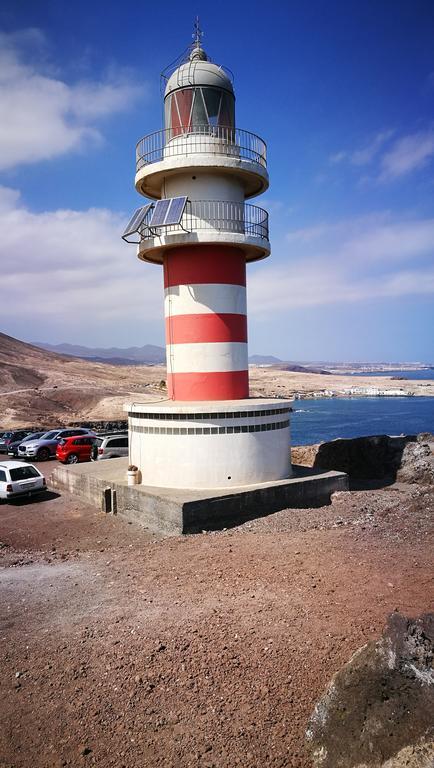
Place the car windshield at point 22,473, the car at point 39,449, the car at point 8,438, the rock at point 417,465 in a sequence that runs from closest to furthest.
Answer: the car windshield at point 22,473 → the rock at point 417,465 → the car at point 39,449 → the car at point 8,438

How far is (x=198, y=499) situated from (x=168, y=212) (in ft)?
25.7

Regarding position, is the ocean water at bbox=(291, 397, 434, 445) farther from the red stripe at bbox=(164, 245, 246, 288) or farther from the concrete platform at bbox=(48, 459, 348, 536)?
the red stripe at bbox=(164, 245, 246, 288)

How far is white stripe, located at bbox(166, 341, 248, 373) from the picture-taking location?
1606 cm

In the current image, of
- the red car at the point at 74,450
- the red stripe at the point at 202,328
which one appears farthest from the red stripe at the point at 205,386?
the red car at the point at 74,450

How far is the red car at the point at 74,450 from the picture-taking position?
24934 mm

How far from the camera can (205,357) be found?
16.1 meters

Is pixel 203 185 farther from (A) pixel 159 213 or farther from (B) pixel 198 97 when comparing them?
(B) pixel 198 97

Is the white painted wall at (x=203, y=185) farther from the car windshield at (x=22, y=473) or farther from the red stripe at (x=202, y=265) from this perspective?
the car windshield at (x=22, y=473)

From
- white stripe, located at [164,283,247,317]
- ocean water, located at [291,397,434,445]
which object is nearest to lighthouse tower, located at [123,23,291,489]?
white stripe, located at [164,283,247,317]

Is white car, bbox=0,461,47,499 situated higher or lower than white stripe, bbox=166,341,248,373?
lower

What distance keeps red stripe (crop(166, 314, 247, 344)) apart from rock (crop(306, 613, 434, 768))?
37.5ft

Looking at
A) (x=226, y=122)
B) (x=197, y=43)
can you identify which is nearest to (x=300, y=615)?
(x=226, y=122)

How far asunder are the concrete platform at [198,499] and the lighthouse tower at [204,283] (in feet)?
2.34

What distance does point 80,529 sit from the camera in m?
14.4
